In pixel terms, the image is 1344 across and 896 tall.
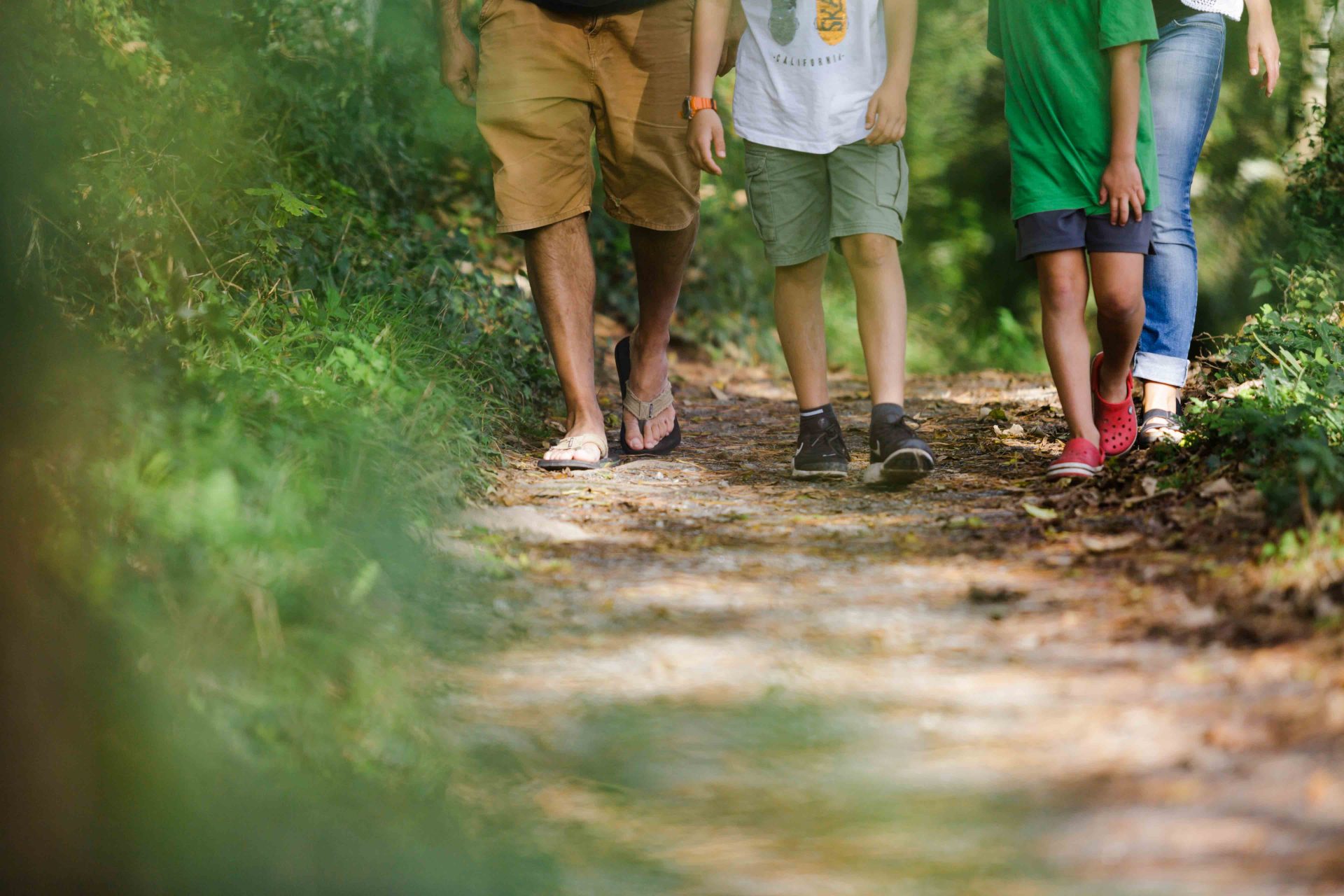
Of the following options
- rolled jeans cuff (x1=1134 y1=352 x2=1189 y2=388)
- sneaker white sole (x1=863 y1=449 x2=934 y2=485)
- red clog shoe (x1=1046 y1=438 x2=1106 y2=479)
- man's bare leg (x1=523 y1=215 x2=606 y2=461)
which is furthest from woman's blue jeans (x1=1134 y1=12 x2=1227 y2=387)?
man's bare leg (x1=523 y1=215 x2=606 y2=461)

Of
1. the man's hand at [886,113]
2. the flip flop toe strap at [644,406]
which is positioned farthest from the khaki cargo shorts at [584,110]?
the man's hand at [886,113]

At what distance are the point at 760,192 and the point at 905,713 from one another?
6.43 ft

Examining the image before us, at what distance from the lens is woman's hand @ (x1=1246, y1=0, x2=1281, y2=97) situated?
369cm

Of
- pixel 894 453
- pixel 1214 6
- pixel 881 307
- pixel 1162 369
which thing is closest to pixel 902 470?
pixel 894 453

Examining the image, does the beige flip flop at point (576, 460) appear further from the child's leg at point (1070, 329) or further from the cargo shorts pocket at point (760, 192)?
the child's leg at point (1070, 329)

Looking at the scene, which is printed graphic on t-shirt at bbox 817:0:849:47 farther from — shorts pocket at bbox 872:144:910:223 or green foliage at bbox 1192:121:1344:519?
green foliage at bbox 1192:121:1344:519

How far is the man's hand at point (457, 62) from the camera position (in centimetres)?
385

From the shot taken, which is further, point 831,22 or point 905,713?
point 831,22

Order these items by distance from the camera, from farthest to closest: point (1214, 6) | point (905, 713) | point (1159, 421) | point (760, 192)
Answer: point (1159, 421)
point (1214, 6)
point (760, 192)
point (905, 713)

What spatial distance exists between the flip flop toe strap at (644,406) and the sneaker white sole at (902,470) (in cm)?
90

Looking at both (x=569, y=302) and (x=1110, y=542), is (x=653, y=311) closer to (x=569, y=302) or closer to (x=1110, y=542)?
(x=569, y=302)

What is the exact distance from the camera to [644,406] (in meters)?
4.10

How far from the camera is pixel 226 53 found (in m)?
3.98

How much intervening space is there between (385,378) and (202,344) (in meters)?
0.43
